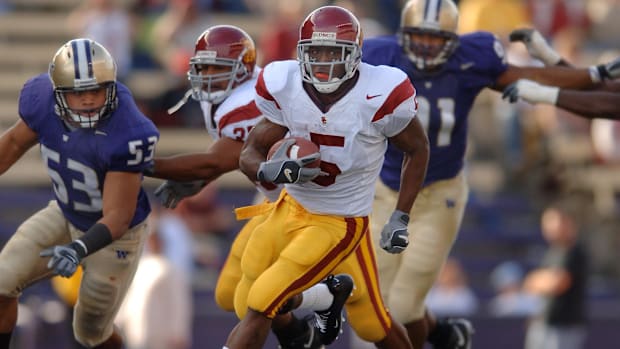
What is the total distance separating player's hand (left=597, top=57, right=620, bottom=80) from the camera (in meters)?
7.51

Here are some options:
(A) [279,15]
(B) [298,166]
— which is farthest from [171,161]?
(A) [279,15]

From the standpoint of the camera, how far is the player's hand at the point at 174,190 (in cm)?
734

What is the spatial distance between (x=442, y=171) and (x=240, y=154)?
1.31m

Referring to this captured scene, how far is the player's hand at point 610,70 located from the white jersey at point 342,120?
5.06ft

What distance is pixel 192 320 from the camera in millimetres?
10680

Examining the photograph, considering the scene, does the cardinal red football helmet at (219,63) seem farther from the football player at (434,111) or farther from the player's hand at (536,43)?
the player's hand at (536,43)

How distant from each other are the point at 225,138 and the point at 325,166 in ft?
2.76

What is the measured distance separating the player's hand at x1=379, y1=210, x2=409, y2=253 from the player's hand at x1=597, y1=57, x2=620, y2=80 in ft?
5.38

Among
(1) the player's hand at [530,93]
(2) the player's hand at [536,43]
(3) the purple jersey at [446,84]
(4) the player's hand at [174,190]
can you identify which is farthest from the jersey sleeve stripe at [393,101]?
(2) the player's hand at [536,43]

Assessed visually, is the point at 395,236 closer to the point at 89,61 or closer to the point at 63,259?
the point at 63,259

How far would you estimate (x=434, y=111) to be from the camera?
7.44 metres

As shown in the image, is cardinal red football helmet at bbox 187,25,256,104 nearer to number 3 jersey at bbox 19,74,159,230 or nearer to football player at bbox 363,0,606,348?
number 3 jersey at bbox 19,74,159,230

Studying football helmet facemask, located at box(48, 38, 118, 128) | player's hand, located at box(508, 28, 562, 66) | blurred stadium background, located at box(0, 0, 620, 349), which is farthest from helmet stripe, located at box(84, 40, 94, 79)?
blurred stadium background, located at box(0, 0, 620, 349)

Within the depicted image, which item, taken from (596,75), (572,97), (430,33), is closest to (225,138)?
(430,33)
